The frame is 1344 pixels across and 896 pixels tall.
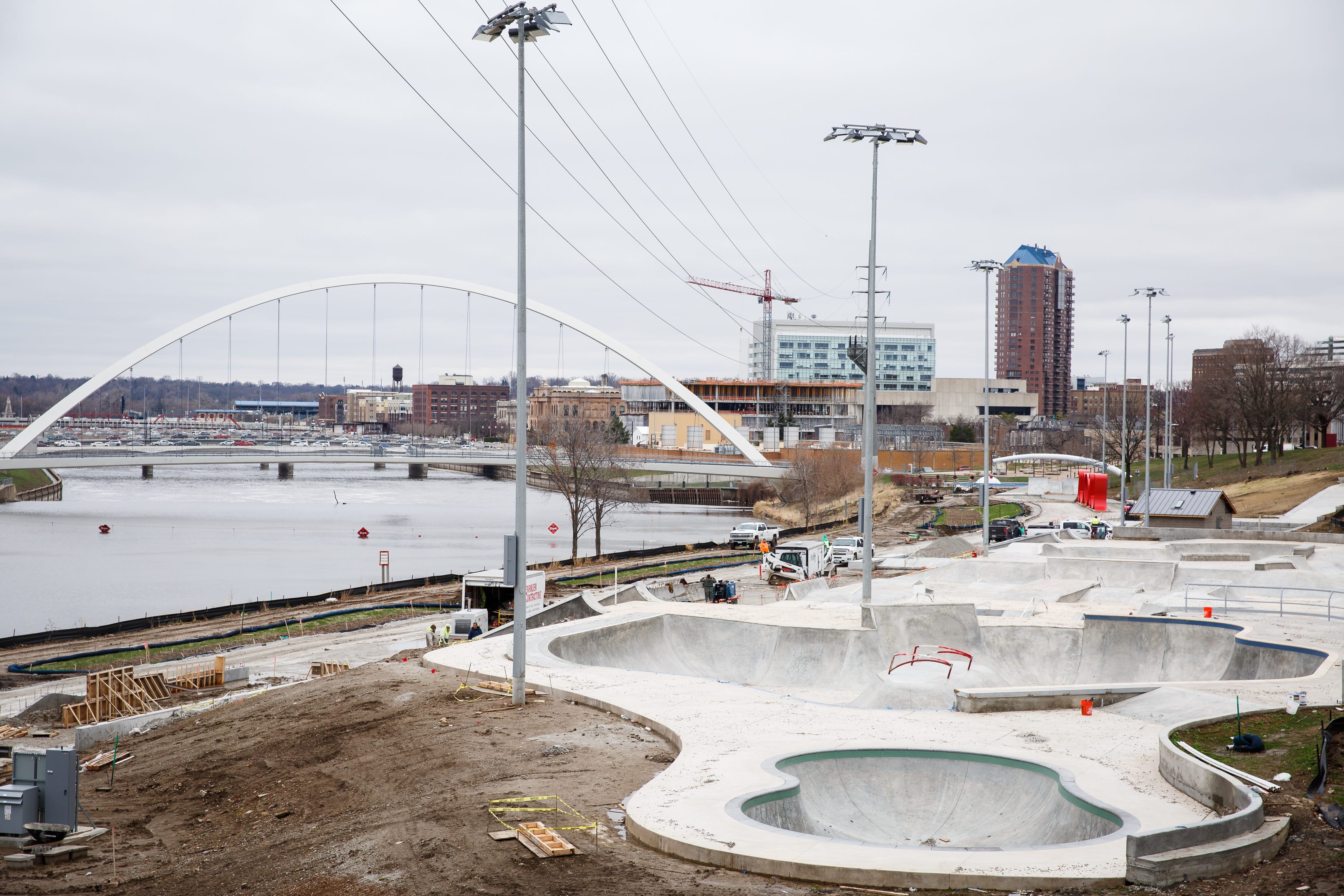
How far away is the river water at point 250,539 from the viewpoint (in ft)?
137

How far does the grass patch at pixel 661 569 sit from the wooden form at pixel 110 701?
1943cm

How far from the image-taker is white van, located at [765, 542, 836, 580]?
124 ft

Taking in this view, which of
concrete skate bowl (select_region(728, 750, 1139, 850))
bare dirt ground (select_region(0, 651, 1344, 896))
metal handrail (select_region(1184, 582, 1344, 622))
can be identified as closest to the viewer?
bare dirt ground (select_region(0, 651, 1344, 896))

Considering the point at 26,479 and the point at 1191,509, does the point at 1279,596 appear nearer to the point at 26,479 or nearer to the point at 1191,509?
the point at 1191,509

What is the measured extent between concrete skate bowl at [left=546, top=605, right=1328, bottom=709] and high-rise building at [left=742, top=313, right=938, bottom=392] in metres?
161

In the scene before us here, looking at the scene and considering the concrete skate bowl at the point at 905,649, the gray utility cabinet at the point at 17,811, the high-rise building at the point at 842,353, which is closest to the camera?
the gray utility cabinet at the point at 17,811

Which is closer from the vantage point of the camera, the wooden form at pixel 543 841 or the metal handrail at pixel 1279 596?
the wooden form at pixel 543 841

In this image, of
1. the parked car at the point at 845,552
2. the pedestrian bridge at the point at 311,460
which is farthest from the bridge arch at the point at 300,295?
the parked car at the point at 845,552

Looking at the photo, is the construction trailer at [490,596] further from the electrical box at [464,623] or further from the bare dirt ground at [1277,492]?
the bare dirt ground at [1277,492]

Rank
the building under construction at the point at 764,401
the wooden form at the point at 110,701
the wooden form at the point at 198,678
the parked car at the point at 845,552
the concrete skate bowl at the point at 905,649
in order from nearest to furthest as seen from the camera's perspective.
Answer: the wooden form at the point at 110,701 → the concrete skate bowl at the point at 905,649 → the wooden form at the point at 198,678 → the parked car at the point at 845,552 → the building under construction at the point at 764,401

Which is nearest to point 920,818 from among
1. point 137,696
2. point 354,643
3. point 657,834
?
point 657,834

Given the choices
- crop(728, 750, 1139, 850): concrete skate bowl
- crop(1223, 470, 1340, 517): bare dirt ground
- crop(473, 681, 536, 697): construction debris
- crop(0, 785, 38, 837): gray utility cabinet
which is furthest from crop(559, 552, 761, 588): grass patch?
crop(0, 785, 38, 837): gray utility cabinet

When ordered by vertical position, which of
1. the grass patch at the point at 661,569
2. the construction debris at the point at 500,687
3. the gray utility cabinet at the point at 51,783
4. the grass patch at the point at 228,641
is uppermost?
the gray utility cabinet at the point at 51,783

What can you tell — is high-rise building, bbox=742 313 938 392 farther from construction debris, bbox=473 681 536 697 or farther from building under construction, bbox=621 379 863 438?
construction debris, bbox=473 681 536 697
